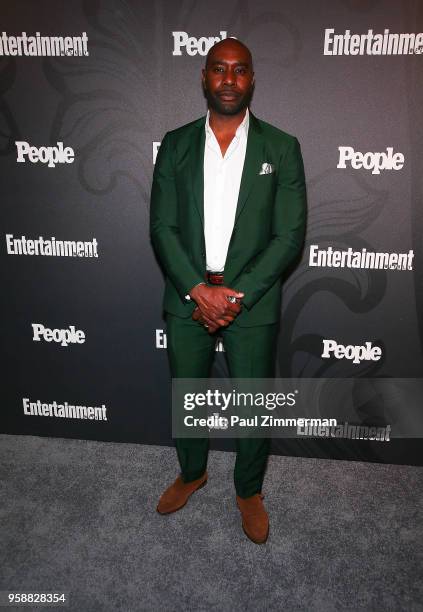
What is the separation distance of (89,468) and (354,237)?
6.14 feet

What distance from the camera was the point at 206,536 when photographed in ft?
7.86

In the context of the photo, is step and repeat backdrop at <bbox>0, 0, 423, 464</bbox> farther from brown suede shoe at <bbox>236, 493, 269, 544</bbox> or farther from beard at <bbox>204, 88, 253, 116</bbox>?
brown suede shoe at <bbox>236, 493, 269, 544</bbox>

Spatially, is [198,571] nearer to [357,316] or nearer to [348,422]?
[348,422]

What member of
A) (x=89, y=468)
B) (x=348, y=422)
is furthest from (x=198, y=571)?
(x=348, y=422)

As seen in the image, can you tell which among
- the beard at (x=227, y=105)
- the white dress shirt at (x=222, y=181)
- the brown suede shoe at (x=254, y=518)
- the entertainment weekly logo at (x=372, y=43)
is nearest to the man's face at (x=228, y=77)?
the beard at (x=227, y=105)

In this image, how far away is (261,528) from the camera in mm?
2377

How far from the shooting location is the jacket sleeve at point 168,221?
2193 mm

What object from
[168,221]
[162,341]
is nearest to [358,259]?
[168,221]

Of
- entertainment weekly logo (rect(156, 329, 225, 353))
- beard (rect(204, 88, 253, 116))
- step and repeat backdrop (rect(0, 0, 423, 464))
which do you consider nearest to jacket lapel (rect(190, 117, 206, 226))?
beard (rect(204, 88, 253, 116))

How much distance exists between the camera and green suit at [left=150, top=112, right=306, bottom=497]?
84.7 inches

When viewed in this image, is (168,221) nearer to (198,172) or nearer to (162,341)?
(198,172)

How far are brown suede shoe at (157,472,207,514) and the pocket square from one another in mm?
1558

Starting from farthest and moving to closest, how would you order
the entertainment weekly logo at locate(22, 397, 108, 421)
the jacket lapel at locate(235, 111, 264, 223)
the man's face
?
the entertainment weekly logo at locate(22, 397, 108, 421) < the jacket lapel at locate(235, 111, 264, 223) < the man's face

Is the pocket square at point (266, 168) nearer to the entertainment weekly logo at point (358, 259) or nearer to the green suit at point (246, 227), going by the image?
the green suit at point (246, 227)
